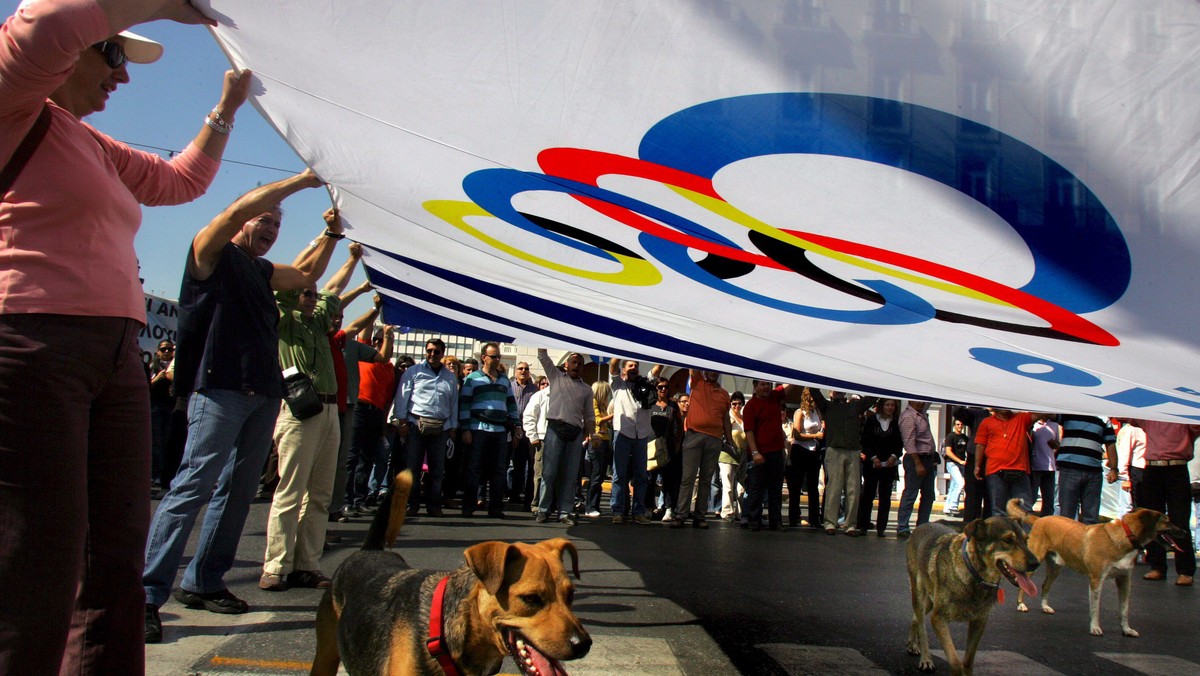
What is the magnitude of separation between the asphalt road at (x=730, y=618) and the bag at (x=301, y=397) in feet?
3.89

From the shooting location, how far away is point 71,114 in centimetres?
229

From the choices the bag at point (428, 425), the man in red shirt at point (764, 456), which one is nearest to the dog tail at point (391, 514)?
the bag at point (428, 425)

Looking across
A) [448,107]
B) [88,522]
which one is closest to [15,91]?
[88,522]

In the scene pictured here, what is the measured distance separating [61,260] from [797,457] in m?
12.9

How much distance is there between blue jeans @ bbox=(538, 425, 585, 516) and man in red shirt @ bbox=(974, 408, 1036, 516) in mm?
5423

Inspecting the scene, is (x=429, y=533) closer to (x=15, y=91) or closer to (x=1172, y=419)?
(x=1172, y=419)

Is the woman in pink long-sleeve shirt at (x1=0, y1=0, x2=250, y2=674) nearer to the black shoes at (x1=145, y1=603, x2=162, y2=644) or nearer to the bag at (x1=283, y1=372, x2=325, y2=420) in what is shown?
the black shoes at (x1=145, y1=603, x2=162, y2=644)

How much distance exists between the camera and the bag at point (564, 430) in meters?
11.4

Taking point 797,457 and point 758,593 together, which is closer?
point 758,593

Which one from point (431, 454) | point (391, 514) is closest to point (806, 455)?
point (431, 454)

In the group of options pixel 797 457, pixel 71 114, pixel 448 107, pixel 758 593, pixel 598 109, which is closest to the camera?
pixel 71 114

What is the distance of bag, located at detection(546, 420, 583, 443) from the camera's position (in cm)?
1140

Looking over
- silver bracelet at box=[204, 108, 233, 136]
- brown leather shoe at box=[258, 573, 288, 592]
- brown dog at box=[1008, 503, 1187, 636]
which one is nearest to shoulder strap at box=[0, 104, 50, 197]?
silver bracelet at box=[204, 108, 233, 136]

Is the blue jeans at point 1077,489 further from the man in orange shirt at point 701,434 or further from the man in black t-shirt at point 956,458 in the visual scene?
the man in orange shirt at point 701,434
